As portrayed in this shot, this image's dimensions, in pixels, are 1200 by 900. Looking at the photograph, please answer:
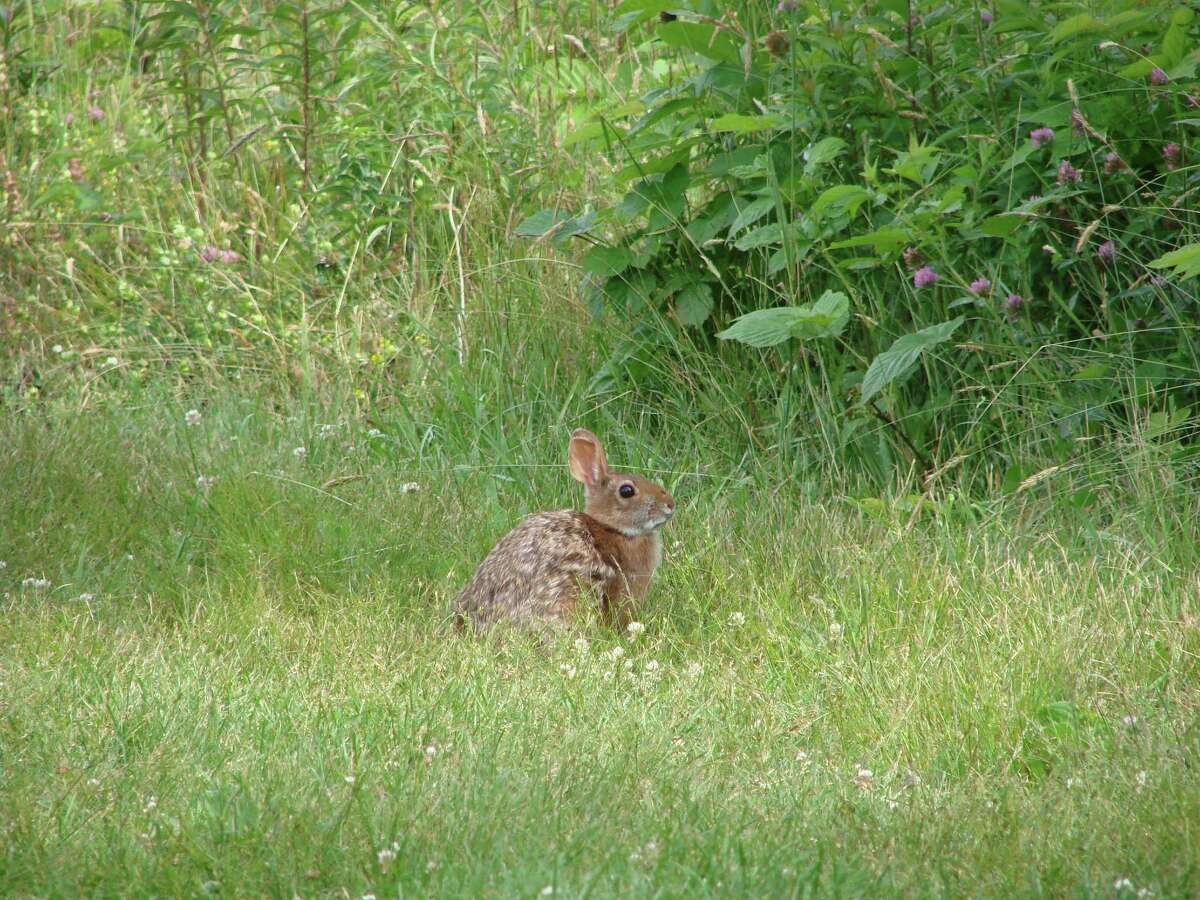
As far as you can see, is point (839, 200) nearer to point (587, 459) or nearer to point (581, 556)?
point (587, 459)

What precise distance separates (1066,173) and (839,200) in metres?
0.76

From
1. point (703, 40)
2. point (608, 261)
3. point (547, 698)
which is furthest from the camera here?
point (608, 261)

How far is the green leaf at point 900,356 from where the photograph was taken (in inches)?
215

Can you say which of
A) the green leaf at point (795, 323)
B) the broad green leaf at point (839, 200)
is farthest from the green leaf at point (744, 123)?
the green leaf at point (795, 323)

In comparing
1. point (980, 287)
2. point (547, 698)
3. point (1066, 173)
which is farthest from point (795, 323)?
point (547, 698)

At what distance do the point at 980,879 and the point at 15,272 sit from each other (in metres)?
6.52

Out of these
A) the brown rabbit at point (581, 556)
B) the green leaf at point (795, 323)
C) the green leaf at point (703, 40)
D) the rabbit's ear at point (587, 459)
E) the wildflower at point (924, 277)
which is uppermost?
the green leaf at point (703, 40)

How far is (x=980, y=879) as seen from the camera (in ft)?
10.6

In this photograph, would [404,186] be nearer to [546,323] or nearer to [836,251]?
[546,323]

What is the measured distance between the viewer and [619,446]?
652 centimetres

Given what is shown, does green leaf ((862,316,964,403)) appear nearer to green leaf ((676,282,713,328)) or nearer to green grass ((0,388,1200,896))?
green grass ((0,388,1200,896))

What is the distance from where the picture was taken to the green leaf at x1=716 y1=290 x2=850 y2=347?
18.5 feet

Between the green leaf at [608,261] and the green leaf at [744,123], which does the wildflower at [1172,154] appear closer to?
the green leaf at [744,123]

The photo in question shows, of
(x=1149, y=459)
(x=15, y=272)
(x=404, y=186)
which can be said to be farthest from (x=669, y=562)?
(x=15, y=272)
